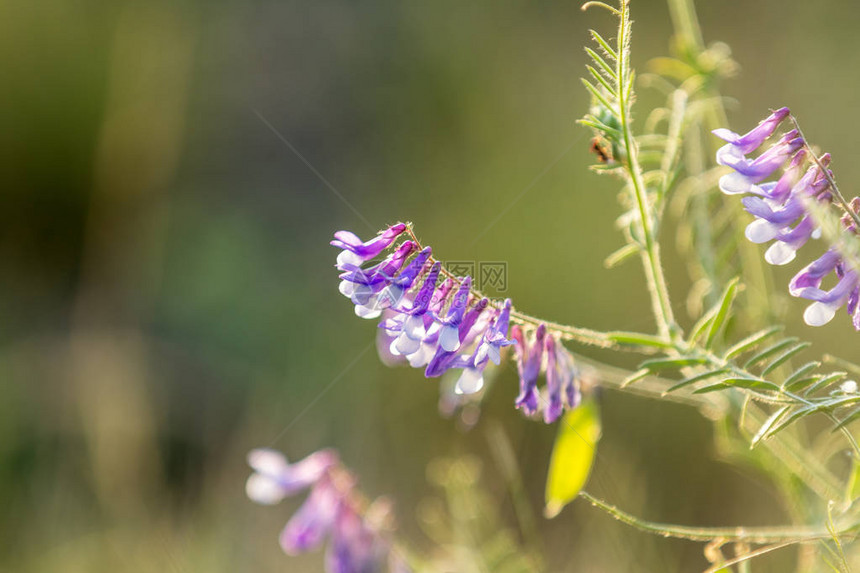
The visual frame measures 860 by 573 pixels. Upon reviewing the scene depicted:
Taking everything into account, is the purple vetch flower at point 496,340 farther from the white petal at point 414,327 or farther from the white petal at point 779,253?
the white petal at point 779,253

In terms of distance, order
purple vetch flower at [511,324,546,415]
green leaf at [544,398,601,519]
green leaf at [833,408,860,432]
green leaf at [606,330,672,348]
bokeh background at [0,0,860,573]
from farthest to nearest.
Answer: bokeh background at [0,0,860,573] → green leaf at [544,398,601,519] → purple vetch flower at [511,324,546,415] → green leaf at [606,330,672,348] → green leaf at [833,408,860,432]

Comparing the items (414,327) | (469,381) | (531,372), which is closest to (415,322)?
(414,327)

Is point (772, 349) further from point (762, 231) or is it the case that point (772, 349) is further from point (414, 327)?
point (414, 327)

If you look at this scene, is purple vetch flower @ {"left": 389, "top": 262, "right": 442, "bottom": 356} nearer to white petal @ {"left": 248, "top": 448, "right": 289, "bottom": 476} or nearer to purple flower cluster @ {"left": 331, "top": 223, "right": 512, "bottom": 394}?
purple flower cluster @ {"left": 331, "top": 223, "right": 512, "bottom": 394}

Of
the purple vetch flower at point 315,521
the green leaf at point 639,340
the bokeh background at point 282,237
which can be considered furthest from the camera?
the bokeh background at point 282,237

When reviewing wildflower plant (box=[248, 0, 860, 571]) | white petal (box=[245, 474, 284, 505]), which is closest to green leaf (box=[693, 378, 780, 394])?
wildflower plant (box=[248, 0, 860, 571])

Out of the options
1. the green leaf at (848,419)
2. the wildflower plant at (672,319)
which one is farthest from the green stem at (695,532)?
the green leaf at (848,419)
